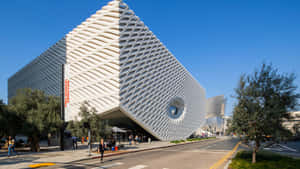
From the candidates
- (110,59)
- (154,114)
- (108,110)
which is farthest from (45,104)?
(154,114)

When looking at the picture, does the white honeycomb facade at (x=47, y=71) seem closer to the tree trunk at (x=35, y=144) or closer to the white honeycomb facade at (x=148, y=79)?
the white honeycomb facade at (x=148, y=79)

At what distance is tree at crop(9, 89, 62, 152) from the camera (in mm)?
21266

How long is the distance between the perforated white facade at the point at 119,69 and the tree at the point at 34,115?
3982 millimetres

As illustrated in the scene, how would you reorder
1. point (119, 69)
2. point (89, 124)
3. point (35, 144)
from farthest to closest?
point (119, 69) < point (35, 144) < point (89, 124)

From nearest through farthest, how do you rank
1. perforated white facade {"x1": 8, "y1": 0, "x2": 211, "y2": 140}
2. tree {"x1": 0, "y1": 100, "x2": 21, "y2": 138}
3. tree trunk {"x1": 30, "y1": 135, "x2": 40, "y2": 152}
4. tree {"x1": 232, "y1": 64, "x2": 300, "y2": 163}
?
tree {"x1": 232, "y1": 64, "x2": 300, "y2": 163}, tree {"x1": 0, "y1": 100, "x2": 21, "y2": 138}, tree trunk {"x1": 30, "y1": 135, "x2": 40, "y2": 152}, perforated white facade {"x1": 8, "y1": 0, "x2": 211, "y2": 140}

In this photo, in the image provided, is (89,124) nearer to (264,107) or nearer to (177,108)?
(264,107)

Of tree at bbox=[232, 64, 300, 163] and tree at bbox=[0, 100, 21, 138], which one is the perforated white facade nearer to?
tree at bbox=[0, 100, 21, 138]

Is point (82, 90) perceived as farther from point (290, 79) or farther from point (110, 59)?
point (290, 79)

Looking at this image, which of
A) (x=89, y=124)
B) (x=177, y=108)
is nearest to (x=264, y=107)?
(x=89, y=124)

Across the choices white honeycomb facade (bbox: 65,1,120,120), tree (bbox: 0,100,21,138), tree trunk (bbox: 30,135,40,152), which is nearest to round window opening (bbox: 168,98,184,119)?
white honeycomb facade (bbox: 65,1,120,120)

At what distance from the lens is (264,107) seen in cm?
1128

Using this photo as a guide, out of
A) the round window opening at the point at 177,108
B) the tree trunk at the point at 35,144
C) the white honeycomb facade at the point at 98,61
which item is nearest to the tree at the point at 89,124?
the tree trunk at the point at 35,144

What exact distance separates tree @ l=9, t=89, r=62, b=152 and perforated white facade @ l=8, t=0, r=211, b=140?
3982 millimetres

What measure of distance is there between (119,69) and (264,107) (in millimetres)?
22386
